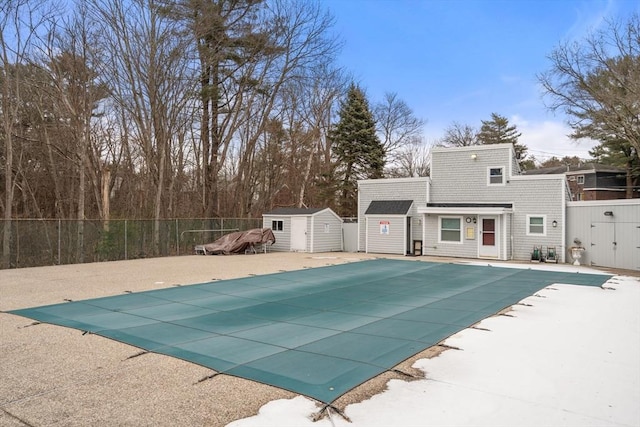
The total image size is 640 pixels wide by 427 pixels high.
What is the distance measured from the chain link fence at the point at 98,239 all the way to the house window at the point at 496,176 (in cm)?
1277

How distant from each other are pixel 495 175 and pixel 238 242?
11559 millimetres

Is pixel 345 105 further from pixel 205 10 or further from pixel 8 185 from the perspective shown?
pixel 8 185

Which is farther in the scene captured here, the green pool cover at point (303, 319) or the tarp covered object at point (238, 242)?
the tarp covered object at point (238, 242)

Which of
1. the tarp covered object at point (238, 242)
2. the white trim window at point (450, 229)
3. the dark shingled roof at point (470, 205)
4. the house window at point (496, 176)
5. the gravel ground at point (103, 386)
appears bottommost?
the gravel ground at point (103, 386)

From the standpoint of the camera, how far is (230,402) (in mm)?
3799

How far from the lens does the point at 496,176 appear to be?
18.6 metres

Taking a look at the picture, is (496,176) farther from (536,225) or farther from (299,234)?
(299,234)

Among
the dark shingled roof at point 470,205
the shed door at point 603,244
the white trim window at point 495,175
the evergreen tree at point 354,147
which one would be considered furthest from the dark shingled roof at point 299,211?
the shed door at point 603,244

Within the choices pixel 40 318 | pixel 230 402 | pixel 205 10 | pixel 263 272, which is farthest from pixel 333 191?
pixel 230 402

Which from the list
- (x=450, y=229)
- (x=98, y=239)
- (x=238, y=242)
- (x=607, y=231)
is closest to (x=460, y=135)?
(x=450, y=229)

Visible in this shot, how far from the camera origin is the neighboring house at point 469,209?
57.3 ft

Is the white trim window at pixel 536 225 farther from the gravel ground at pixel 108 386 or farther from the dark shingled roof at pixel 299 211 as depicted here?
the gravel ground at pixel 108 386

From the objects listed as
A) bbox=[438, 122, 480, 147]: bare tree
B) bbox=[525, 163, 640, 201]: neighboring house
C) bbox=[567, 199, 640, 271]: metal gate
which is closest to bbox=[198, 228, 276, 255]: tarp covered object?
bbox=[567, 199, 640, 271]: metal gate

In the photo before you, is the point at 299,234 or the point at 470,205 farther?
the point at 299,234
